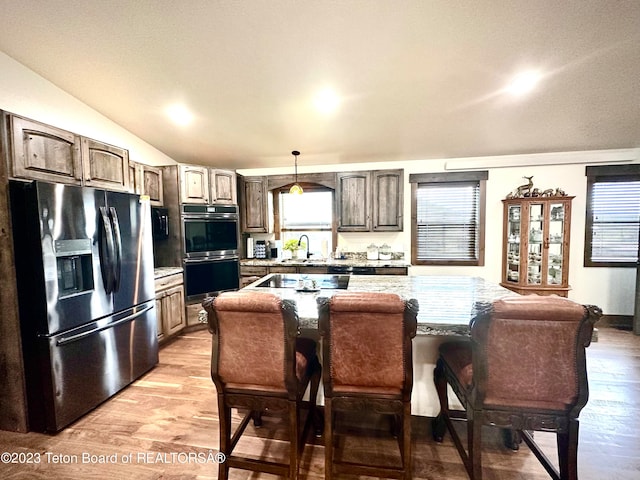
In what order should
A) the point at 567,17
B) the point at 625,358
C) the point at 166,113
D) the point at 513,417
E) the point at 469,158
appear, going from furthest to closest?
the point at 469,158
the point at 166,113
the point at 625,358
the point at 567,17
the point at 513,417

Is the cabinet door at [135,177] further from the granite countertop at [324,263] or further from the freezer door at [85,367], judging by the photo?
the granite countertop at [324,263]

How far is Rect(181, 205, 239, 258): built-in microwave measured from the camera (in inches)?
146

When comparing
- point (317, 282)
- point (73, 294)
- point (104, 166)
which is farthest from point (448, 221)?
point (73, 294)

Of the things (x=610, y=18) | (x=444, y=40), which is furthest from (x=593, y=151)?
(x=444, y=40)

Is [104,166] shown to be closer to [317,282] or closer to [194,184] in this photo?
[194,184]

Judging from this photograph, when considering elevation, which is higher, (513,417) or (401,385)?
(401,385)

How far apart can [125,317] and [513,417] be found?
9.54 feet

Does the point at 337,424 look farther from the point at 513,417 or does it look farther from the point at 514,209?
the point at 514,209

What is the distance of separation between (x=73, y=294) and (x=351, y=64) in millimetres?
2859

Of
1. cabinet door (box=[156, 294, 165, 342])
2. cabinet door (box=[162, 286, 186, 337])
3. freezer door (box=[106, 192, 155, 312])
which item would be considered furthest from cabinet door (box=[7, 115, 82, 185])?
cabinet door (box=[162, 286, 186, 337])

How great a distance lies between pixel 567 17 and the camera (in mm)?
1958

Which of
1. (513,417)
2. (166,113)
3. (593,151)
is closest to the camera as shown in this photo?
(513,417)

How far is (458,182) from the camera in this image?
4.23 m

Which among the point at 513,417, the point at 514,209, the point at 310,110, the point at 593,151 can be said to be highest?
the point at 310,110
